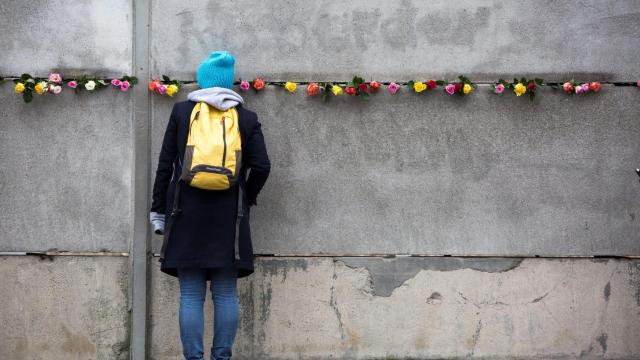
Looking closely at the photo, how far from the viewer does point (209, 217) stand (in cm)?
428

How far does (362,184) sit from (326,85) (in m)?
0.70

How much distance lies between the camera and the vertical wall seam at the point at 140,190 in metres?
4.95

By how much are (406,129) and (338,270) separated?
1039 mm

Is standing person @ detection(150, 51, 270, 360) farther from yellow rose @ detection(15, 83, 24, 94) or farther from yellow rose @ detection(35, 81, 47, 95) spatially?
yellow rose @ detection(15, 83, 24, 94)

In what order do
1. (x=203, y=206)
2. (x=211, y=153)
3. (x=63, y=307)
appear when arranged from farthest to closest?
(x=63, y=307), (x=203, y=206), (x=211, y=153)

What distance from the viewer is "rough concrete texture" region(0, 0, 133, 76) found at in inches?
194

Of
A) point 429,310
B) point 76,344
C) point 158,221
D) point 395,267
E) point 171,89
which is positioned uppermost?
point 171,89

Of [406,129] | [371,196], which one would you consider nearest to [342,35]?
[406,129]

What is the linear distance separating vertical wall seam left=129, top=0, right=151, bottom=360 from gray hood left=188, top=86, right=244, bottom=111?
693 millimetres

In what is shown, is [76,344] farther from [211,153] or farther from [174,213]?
[211,153]

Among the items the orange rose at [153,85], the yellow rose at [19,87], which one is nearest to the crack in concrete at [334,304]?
the orange rose at [153,85]

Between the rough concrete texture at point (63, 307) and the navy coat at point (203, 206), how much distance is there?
702mm

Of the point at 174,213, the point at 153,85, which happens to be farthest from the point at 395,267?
the point at 153,85

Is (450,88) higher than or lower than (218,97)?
higher
